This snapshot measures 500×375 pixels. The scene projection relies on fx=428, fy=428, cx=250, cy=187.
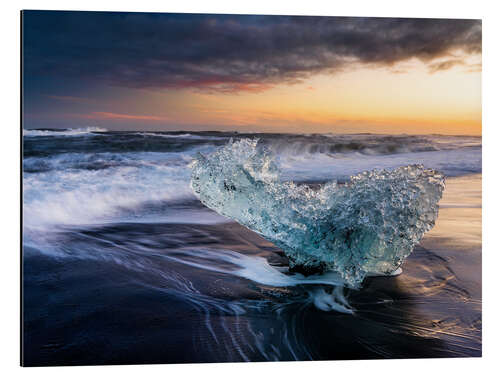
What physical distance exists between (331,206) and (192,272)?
1179 mm

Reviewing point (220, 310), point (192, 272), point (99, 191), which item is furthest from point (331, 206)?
point (99, 191)

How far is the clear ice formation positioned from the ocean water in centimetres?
36

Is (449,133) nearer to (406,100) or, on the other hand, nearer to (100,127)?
(406,100)

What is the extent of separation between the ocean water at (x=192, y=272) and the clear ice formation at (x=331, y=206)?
1.18 ft

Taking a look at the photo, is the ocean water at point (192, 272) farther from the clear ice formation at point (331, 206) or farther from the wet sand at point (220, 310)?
the clear ice formation at point (331, 206)

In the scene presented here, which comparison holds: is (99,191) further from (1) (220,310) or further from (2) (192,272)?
(1) (220,310)

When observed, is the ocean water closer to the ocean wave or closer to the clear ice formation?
the ocean wave

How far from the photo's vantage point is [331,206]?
114 inches

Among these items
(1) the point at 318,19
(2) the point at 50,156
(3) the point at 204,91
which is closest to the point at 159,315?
(2) the point at 50,156

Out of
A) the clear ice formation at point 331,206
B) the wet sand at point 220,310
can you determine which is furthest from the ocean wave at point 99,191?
the clear ice formation at point 331,206

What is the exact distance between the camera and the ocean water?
269 cm

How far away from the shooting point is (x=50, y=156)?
11.0 ft

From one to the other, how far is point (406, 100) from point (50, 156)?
2977 millimetres

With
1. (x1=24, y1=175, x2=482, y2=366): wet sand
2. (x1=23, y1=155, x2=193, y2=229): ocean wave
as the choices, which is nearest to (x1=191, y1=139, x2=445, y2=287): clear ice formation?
(x1=24, y1=175, x2=482, y2=366): wet sand
